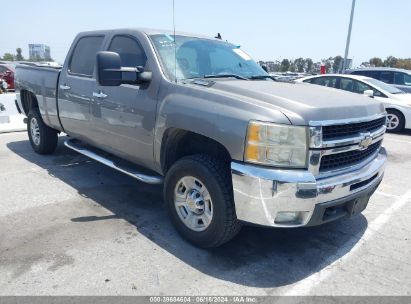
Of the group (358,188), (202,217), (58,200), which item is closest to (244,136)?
(202,217)

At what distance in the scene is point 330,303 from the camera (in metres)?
2.70

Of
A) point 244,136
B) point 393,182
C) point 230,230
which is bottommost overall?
point 393,182

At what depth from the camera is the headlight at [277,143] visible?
2764 mm

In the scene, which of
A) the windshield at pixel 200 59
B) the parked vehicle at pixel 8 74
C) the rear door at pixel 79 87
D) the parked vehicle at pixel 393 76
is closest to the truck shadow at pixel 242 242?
the rear door at pixel 79 87

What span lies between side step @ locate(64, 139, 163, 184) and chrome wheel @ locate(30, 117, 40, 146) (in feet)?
3.52

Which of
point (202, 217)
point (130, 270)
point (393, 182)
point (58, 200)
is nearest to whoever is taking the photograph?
point (130, 270)

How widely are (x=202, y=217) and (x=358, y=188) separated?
53.5 inches

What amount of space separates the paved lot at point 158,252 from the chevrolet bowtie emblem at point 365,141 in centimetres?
98

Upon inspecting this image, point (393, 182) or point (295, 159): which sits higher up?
point (295, 159)

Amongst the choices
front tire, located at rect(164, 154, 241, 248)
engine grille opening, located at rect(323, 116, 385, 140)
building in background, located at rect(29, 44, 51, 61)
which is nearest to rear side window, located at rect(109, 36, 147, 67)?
front tire, located at rect(164, 154, 241, 248)

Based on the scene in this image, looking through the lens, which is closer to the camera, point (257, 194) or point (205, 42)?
point (257, 194)

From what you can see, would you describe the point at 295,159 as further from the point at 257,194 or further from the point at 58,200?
the point at 58,200

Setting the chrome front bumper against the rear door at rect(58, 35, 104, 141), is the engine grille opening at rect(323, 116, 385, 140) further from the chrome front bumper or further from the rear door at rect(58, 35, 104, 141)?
the rear door at rect(58, 35, 104, 141)

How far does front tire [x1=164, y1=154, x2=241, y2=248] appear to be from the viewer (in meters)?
3.05
